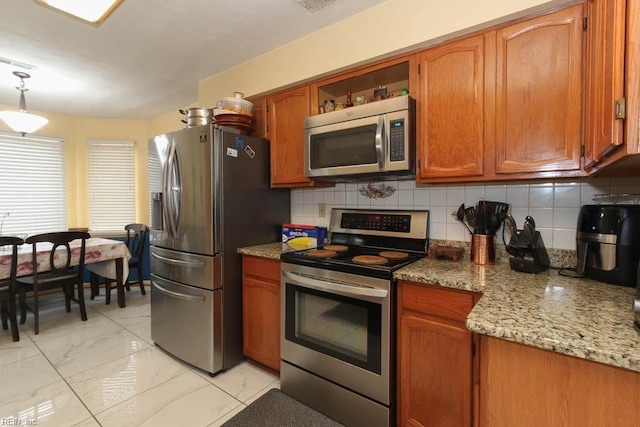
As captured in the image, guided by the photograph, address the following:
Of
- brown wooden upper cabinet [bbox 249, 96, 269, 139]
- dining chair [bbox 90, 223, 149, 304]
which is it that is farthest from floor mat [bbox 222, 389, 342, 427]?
dining chair [bbox 90, 223, 149, 304]

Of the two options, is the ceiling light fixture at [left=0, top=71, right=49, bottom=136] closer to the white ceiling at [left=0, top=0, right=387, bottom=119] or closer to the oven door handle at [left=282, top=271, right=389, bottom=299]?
the white ceiling at [left=0, top=0, right=387, bottom=119]

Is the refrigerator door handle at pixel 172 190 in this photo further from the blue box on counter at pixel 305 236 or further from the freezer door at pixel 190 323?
the blue box on counter at pixel 305 236

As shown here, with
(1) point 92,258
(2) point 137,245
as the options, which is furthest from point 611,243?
(2) point 137,245

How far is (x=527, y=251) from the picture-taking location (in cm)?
146

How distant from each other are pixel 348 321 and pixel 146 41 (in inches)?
94.3

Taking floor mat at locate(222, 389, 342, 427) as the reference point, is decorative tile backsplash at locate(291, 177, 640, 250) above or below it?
above

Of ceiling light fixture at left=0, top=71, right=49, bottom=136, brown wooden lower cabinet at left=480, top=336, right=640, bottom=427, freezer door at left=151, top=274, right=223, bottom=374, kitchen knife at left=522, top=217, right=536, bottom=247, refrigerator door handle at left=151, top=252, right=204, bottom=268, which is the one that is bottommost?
freezer door at left=151, top=274, right=223, bottom=374

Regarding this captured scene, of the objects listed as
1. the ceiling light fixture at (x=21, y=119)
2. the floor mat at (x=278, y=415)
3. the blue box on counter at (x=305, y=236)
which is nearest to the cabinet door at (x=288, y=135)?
the blue box on counter at (x=305, y=236)

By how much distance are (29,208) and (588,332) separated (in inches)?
208

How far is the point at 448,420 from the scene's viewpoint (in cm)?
136

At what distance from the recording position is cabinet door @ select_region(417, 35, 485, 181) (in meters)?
1.55

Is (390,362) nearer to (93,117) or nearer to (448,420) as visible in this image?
(448,420)

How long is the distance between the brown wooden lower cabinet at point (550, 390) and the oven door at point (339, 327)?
0.61 metres

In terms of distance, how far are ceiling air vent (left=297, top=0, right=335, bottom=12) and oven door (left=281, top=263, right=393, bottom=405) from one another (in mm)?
1553
